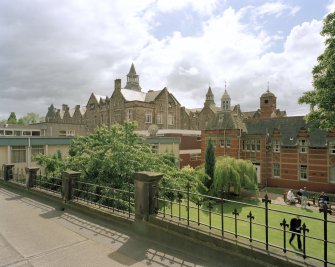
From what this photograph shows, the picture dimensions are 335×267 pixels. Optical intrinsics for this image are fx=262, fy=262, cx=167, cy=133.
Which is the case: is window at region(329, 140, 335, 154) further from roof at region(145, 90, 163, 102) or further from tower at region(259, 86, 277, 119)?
roof at region(145, 90, 163, 102)

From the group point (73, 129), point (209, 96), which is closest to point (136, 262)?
point (73, 129)

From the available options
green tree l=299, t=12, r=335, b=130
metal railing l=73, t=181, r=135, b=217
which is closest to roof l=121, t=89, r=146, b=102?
green tree l=299, t=12, r=335, b=130

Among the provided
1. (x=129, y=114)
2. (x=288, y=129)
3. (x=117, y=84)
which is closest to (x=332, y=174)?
(x=288, y=129)

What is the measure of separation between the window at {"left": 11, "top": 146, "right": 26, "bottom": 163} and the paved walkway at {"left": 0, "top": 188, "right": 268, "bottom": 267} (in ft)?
55.2

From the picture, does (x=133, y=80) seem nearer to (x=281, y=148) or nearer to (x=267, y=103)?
(x=267, y=103)

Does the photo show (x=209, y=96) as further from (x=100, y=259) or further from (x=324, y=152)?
(x=100, y=259)

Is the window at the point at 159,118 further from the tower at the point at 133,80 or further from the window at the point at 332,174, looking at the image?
the window at the point at 332,174

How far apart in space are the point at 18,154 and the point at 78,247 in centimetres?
2099

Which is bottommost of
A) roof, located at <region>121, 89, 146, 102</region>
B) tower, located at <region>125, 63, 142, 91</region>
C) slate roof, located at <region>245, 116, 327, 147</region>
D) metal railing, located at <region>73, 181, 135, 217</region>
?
metal railing, located at <region>73, 181, 135, 217</region>

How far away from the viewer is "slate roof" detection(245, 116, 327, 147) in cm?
3119

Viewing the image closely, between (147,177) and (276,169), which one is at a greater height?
(147,177)

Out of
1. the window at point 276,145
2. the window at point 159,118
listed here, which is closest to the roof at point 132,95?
the window at point 159,118

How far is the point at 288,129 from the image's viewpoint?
34.1 metres

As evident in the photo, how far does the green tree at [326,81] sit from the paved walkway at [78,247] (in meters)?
13.8
